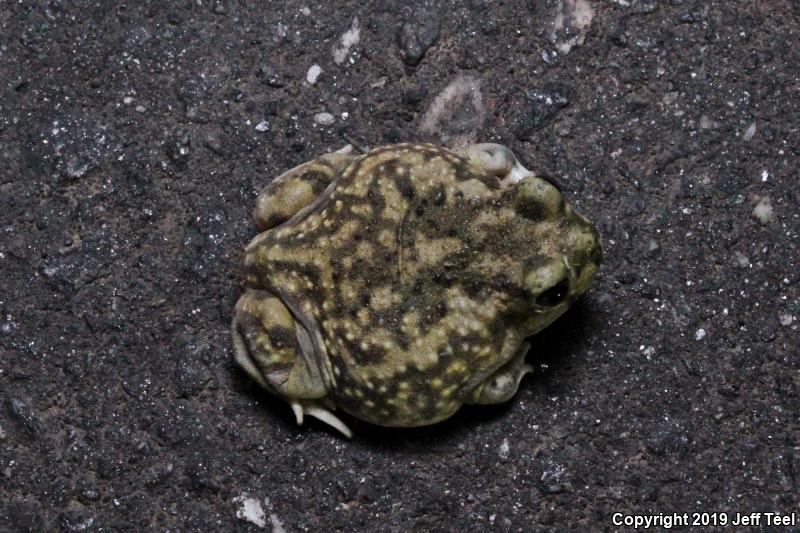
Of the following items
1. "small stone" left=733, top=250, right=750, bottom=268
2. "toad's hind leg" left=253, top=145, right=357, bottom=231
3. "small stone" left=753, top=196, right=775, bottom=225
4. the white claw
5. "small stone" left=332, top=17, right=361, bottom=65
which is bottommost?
"small stone" left=733, top=250, right=750, bottom=268

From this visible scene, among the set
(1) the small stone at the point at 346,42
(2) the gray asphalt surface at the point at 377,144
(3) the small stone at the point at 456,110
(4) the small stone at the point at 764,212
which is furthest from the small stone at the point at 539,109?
(4) the small stone at the point at 764,212

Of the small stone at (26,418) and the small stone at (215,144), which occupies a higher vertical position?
the small stone at (215,144)

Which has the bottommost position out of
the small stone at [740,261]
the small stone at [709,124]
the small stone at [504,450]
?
the small stone at [740,261]

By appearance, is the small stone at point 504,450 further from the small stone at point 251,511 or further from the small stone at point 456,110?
the small stone at point 456,110

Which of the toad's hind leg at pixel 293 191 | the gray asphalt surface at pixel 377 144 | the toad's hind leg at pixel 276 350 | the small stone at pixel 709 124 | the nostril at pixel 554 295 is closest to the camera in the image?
the nostril at pixel 554 295

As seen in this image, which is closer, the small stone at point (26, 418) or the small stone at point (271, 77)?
the small stone at point (26, 418)

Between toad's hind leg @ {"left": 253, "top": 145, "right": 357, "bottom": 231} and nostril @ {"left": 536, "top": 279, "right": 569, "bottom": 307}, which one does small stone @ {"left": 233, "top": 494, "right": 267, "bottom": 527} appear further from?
nostril @ {"left": 536, "top": 279, "right": 569, "bottom": 307}

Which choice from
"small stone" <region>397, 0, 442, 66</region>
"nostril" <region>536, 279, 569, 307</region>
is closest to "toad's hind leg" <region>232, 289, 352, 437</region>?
"nostril" <region>536, 279, 569, 307</region>
